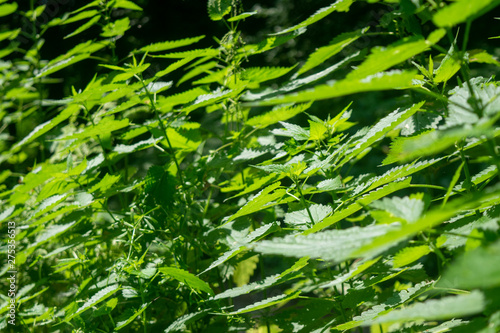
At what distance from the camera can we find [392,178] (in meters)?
0.85

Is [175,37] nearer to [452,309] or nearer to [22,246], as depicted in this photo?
[22,246]

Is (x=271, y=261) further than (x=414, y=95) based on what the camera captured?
Yes

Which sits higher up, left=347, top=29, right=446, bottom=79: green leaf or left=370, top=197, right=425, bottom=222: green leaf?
left=347, top=29, right=446, bottom=79: green leaf

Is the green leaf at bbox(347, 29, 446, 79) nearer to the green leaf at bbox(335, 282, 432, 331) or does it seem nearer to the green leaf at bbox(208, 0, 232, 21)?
the green leaf at bbox(335, 282, 432, 331)

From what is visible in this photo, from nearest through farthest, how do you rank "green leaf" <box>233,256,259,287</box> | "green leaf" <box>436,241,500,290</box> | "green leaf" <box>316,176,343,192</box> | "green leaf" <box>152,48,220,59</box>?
"green leaf" <box>436,241,500,290</box> < "green leaf" <box>316,176,343,192</box> < "green leaf" <box>152,48,220,59</box> < "green leaf" <box>233,256,259,287</box>

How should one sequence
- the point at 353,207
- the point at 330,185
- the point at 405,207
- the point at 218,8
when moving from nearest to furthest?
the point at 405,207
the point at 353,207
the point at 330,185
the point at 218,8

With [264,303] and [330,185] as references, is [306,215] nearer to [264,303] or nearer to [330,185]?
[330,185]

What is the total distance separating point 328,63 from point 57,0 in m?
2.23

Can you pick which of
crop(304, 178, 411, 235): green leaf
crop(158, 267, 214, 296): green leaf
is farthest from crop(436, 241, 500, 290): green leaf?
crop(158, 267, 214, 296): green leaf

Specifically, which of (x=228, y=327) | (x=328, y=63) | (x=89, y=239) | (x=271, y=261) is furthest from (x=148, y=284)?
(x=328, y=63)

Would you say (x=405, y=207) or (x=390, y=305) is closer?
(x=405, y=207)

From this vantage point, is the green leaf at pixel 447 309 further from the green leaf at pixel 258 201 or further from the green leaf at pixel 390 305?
the green leaf at pixel 258 201

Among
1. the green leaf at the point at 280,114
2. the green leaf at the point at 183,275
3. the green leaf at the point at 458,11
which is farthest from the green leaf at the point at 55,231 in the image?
the green leaf at the point at 458,11

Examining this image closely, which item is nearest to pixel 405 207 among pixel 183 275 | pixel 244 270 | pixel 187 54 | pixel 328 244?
pixel 328 244
